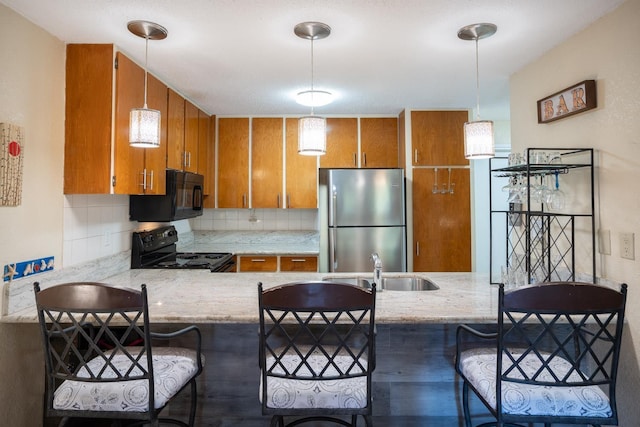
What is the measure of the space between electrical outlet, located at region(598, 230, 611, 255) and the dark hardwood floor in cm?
84

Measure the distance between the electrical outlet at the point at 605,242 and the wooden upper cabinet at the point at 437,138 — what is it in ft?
6.17

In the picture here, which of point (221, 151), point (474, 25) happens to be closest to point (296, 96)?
point (221, 151)

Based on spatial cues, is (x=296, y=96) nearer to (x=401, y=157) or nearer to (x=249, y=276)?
(x=401, y=157)

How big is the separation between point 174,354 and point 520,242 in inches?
89.6

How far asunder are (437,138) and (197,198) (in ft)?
7.71

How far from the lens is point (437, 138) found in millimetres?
3691

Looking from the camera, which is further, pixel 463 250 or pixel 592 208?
pixel 463 250

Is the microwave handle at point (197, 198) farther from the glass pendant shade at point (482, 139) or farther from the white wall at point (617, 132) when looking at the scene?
the white wall at point (617, 132)

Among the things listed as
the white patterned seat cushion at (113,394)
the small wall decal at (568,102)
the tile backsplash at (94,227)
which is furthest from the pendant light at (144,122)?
the small wall decal at (568,102)

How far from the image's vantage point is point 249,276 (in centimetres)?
235

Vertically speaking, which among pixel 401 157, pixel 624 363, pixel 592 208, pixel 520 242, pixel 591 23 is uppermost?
pixel 591 23

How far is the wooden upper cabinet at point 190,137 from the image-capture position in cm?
321

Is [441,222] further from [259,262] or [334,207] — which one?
[259,262]

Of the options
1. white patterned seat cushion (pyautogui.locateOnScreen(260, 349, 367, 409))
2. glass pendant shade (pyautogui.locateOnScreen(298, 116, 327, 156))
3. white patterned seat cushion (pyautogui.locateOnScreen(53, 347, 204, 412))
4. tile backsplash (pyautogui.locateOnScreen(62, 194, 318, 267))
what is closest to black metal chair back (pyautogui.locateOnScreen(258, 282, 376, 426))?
white patterned seat cushion (pyautogui.locateOnScreen(260, 349, 367, 409))
